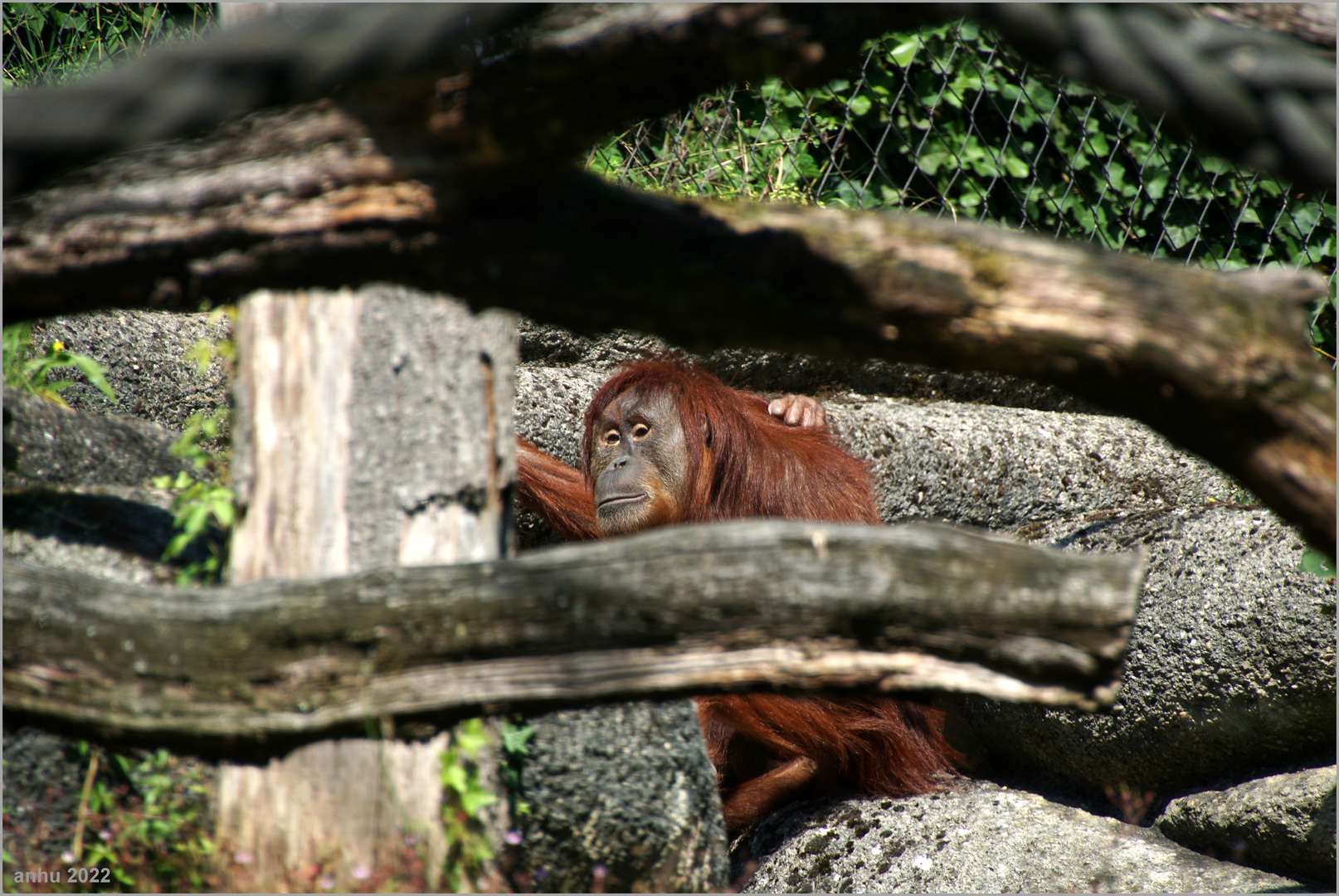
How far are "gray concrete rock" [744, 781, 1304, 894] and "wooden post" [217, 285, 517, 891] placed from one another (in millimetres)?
2379

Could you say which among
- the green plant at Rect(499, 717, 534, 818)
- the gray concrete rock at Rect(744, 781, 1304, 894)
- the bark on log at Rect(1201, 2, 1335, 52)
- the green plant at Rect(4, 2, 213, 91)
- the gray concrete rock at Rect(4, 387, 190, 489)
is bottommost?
the gray concrete rock at Rect(744, 781, 1304, 894)

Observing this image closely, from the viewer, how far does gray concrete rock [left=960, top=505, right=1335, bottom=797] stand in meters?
3.61

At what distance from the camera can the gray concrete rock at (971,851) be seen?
140 inches

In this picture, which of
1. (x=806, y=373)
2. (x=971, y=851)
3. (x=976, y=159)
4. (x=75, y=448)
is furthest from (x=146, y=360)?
(x=976, y=159)

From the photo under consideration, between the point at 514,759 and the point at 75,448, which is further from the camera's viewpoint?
the point at 75,448

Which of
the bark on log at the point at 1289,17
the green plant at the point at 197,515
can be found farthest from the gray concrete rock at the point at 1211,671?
the green plant at the point at 197,515

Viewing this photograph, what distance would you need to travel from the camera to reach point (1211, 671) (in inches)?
149

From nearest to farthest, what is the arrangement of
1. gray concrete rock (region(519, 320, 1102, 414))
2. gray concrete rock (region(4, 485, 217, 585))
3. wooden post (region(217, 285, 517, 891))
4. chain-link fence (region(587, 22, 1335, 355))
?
1. wooden post (region(217, 285, 517, 891))
2. gray concrete rock (region(4, 485, 217, 585))
3. gray concrete rock (region(519, 320, 1102, 414))
4. chain-link fence (region(587, 22, 1335, 355))

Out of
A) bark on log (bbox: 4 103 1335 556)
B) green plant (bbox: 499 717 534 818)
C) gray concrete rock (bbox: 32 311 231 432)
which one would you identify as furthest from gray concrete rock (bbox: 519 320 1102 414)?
bark on log (bbox: 4 103 1335 556)

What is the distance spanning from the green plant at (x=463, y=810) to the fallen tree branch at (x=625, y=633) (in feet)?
1.09

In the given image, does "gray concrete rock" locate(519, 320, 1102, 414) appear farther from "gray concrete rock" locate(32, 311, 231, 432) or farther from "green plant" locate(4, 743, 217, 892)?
"green plant" locate(4, 743, 217, 892)

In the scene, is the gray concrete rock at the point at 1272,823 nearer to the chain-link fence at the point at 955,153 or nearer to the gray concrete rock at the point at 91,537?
the chain-link fence at the point at 955,153

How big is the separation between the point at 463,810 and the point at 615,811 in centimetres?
83

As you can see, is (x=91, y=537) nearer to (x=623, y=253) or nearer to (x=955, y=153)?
(x=623, y=253)
